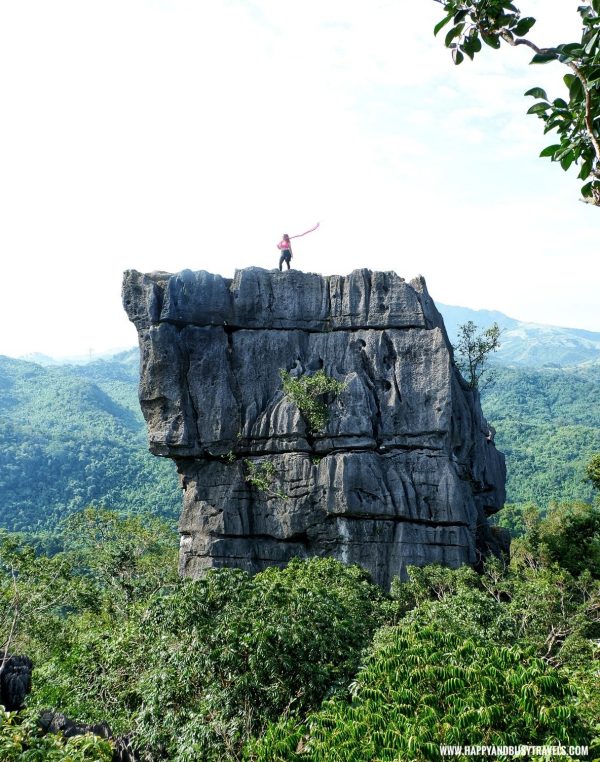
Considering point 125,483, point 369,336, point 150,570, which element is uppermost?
point 369,336

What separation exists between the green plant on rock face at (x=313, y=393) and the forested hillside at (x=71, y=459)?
41.3 m

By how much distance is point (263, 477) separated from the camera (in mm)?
20375

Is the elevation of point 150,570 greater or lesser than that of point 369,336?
lesser

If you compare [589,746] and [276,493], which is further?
[276,493]

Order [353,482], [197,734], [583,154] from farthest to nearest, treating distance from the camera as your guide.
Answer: [353,482], [197,734], [583,154]

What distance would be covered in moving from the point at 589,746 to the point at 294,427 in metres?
14.4

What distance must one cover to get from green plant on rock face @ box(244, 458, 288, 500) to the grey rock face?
0.20 feet

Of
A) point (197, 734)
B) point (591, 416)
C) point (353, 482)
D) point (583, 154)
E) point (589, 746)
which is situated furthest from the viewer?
point (591, 416)

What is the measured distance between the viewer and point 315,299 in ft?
70.1

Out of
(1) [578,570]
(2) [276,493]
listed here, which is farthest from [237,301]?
(1) [578,570]

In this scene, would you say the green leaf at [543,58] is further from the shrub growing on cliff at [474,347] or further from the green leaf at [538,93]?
the shrub growing on cliff at [474,347]

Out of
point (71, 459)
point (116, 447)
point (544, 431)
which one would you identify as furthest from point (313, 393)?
point (544, 431)

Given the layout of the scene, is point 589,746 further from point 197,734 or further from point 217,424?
point 217,424

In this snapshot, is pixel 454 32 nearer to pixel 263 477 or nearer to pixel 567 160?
pixel 567 160
